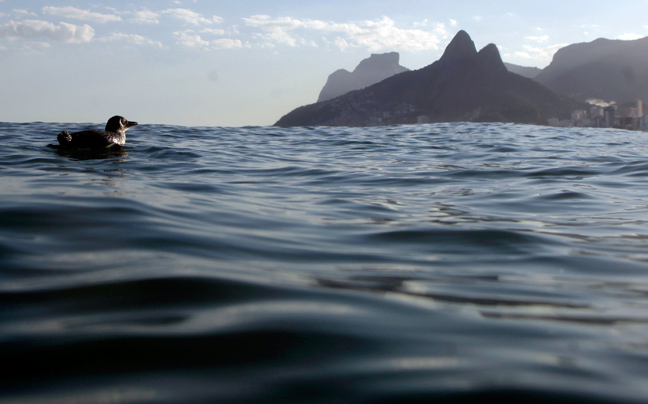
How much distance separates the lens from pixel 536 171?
8.26m

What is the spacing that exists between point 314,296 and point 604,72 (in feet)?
663

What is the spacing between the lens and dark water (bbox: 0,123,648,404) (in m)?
1.47

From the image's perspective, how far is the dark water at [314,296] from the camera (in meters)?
1.47

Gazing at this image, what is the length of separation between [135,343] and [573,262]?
102 inches

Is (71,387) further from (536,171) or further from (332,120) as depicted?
(332,120)

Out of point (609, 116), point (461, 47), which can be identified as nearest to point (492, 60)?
point (461, 47)

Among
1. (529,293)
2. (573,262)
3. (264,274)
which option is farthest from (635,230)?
(264,274)

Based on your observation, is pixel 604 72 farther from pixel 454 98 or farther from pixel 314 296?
pixel 314 296

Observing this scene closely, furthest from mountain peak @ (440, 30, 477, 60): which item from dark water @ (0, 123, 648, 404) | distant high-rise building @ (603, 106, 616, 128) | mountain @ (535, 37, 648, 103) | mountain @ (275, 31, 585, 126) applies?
dark water @ (0, 123, 648, 404)

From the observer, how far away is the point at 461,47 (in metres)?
160

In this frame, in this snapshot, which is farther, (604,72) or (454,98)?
(604,72)

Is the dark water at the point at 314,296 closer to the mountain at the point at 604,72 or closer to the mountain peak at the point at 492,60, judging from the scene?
the mountain peak at the point at 492,60

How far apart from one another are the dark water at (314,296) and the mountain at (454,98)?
136 m

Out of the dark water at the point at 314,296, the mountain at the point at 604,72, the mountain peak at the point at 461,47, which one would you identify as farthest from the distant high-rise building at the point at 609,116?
the dark water at the point at 314,296
